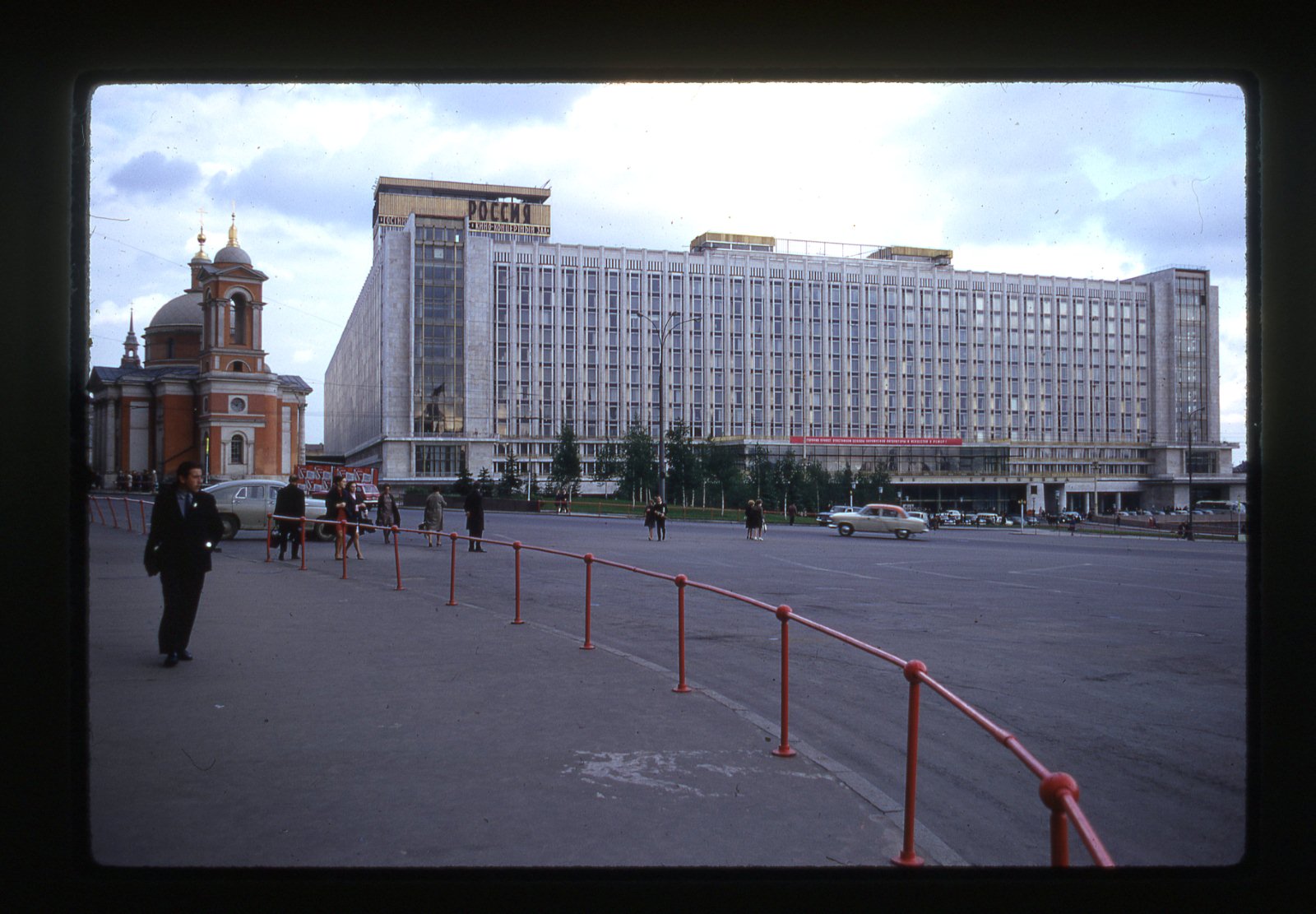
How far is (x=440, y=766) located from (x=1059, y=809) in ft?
12.0

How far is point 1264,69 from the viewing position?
264 cm

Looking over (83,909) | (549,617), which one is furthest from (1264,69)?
(549,617)

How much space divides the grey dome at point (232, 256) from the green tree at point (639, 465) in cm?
5823

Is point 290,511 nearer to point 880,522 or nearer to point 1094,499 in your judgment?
point 1094,499

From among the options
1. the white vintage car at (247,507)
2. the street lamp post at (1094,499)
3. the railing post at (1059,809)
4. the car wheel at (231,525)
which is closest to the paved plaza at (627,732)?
the railing post at (1059,809)

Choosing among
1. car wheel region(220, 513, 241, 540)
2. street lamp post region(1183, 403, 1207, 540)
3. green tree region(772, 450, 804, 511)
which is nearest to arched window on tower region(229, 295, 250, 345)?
street lamp post region(1183, 403, 1207, 540)

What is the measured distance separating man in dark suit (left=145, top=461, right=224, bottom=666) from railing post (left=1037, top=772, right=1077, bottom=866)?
7527mm

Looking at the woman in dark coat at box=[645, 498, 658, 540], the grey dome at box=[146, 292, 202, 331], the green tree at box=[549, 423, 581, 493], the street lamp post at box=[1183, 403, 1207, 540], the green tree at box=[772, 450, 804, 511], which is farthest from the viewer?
the green tree at box=[549, 423, 581, 493]

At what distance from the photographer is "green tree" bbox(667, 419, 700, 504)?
62.2m

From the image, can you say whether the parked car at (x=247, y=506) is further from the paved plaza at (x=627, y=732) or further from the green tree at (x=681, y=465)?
the green tree at (x=681, y=465)

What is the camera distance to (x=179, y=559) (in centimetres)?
862

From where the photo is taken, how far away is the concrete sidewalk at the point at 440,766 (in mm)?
4242

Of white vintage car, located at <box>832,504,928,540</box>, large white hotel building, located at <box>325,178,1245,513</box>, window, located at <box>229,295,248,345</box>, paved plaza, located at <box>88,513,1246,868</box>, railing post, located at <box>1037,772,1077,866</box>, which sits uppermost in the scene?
large white hotel building, located at <box>325,178,1245,513</box>

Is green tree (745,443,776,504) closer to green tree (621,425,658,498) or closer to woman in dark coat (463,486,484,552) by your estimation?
green tree (621,425,658,498)
